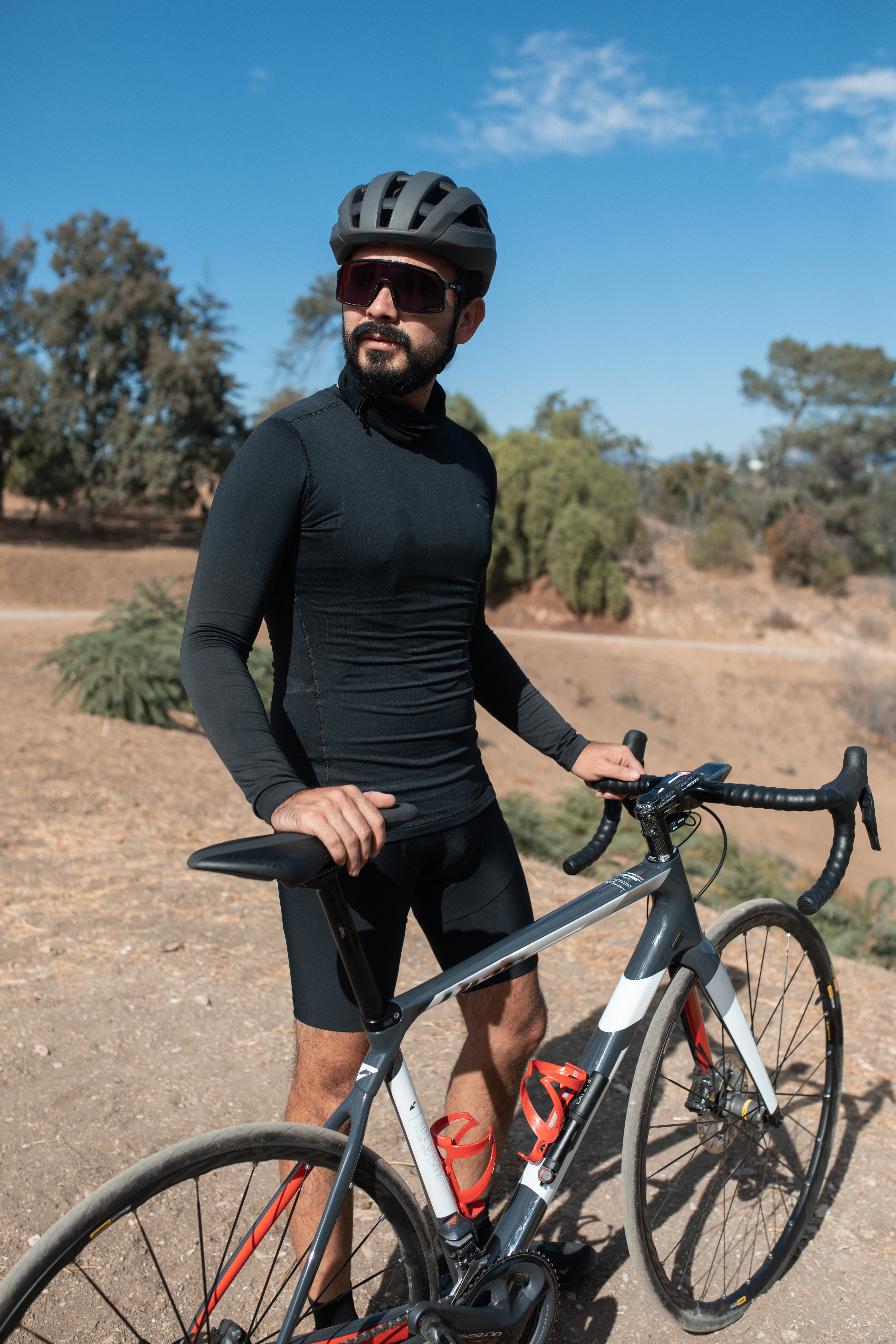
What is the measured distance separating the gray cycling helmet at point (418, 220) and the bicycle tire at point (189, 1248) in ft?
5.04

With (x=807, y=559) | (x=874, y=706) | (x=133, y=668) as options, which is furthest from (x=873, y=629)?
(x=133, y=668)

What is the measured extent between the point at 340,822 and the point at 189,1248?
4.91 ft

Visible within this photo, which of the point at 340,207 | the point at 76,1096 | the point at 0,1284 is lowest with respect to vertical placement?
the point at 76,1096

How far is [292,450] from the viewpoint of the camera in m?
1.69

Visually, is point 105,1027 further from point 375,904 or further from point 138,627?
point 138,627

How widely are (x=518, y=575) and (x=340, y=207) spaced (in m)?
26.0

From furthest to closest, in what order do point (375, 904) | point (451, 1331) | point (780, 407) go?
1. point (780, 407)
2. point (375, 904)
3. point (451, 1331)

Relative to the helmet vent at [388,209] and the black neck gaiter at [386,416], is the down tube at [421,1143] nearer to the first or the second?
the black neck gaiter at [386,416]

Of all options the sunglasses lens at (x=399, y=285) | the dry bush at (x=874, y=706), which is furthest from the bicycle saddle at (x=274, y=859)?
the dry bush at (x=874, y=706)

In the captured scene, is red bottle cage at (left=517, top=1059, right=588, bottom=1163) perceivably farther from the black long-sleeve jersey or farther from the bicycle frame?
the black long-sleeve jersey

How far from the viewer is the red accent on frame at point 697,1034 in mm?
2104

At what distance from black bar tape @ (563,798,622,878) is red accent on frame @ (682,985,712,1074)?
349mm

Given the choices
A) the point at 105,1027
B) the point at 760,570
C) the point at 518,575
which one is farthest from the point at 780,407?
the point at 105,1027

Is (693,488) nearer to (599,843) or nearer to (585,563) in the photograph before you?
(585,563)
